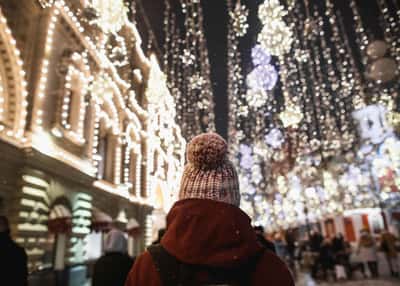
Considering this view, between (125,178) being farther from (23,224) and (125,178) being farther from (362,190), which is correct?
(362,190)

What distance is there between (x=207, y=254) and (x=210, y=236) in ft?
0.24

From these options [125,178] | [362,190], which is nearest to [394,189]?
[362,190]

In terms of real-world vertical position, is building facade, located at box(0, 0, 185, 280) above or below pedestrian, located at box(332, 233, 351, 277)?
above

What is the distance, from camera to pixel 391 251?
12.3 m

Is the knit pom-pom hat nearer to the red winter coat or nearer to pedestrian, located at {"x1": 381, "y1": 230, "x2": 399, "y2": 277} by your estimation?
the red winter coat

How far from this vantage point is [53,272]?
1111 centimetres

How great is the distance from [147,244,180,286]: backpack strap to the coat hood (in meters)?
0.03

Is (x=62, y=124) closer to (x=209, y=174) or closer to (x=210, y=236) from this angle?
(x=209, y=174)

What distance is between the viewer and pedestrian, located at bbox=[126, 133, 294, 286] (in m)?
1.42

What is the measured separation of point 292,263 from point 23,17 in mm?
14303

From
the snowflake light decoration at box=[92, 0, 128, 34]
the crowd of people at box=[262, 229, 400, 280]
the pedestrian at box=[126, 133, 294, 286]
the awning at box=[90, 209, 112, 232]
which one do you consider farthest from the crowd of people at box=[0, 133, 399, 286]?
the awning at box=[90, 209, 112, 232]

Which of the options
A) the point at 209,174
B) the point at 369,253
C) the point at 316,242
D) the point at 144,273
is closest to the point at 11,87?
the point at 209,174

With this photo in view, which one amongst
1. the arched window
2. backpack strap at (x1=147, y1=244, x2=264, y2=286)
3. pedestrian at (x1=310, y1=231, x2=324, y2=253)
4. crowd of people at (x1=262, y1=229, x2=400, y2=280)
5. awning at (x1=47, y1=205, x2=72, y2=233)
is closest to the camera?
backpack strap at (x1=147, y1=244, x2=264, y2=286)

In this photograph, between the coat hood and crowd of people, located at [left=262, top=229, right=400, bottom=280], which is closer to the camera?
the coat hood
